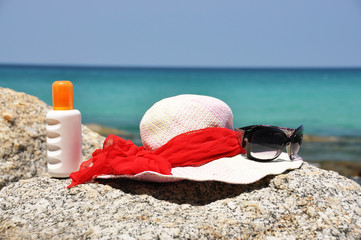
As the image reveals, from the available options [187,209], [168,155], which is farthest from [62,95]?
[187,209]

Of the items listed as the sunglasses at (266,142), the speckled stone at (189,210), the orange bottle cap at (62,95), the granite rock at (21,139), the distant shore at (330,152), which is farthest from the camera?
the distant shore at (330,152)

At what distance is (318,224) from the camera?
2084 mm

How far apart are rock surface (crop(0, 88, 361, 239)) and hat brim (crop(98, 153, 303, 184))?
0.23 feet

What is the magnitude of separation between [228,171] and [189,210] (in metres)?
0.41

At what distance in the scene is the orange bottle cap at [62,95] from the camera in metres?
2.50

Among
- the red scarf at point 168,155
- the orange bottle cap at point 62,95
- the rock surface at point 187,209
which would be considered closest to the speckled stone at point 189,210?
the rock surface at point 187,209

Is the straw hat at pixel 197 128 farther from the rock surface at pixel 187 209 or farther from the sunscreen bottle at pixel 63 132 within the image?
the sunscreen bottle at pixel 63 132

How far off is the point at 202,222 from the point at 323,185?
90cm

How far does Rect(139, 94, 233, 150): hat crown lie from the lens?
9.10ft

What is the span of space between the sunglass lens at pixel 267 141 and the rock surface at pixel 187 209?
235 millimetres

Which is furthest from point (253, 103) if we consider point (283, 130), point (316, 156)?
point (283, 130)

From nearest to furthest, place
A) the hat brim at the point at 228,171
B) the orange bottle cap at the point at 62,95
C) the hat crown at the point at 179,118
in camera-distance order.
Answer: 1. the hat brim at the point at 228,171
2. the orange bottle cap at the point at 62,95
3. the hat crown at the point at 179,118

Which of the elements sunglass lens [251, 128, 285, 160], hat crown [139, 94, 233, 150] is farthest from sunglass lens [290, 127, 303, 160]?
hat crown [139, 94, 233, 150]

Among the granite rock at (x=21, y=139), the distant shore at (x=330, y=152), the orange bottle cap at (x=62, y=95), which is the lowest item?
the distant shore at (x=330, y=152)
